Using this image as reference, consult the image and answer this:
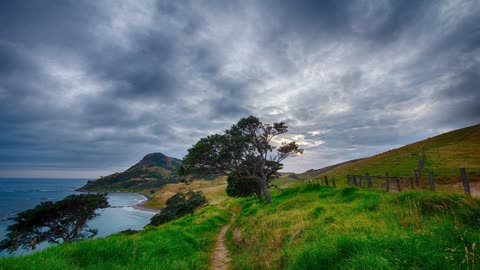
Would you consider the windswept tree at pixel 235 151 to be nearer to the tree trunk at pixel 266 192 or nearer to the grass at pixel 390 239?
the tree trunk at pixel 266 192

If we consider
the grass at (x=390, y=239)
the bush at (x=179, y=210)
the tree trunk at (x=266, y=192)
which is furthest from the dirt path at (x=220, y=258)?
the bush at (x=179, y=210)

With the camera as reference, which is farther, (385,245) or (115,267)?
(115,267)

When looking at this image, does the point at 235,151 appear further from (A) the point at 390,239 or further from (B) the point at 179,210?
Answer: (B) the point at 179,210

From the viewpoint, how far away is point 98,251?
671 cm

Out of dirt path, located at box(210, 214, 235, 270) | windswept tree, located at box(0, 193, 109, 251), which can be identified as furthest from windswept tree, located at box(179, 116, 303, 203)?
windswept tree, located at box(0, 193, 109, 251)

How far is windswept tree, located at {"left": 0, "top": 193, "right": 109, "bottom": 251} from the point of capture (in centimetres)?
3803

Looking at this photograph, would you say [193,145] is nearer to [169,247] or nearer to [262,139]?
[262,139]

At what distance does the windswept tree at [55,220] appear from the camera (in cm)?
3803

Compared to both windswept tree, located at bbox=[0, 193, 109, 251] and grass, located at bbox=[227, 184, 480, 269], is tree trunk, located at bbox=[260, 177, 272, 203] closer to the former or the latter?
grass, located at bbox=[227, 184, 480, 269]

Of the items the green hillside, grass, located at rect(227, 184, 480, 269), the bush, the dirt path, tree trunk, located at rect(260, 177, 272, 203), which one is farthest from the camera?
the bush

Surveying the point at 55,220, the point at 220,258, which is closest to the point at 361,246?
the point at 220,258

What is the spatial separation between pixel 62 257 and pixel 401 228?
10152 mm

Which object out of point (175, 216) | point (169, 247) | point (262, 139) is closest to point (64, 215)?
point (175, 216)

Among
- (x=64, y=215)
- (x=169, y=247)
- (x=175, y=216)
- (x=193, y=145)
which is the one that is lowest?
(x=175, y=216)
